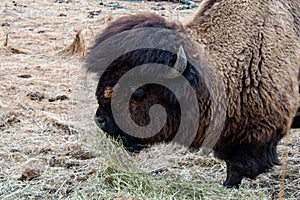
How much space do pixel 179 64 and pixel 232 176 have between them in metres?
1.06

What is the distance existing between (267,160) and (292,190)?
1.24 feet

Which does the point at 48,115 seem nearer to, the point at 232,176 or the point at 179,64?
the point at 232,176

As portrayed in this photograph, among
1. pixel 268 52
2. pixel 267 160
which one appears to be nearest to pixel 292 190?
pixel 267 160

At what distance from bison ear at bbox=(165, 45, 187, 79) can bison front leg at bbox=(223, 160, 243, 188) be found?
0.92m

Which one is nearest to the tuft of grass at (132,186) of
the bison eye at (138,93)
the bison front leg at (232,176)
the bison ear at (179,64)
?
the bison front leg at (232,176)

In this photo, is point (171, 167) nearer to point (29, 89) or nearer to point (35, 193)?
point (35, 193)

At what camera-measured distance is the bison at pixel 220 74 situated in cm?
337

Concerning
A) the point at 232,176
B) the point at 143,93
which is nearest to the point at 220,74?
the point at 143,93

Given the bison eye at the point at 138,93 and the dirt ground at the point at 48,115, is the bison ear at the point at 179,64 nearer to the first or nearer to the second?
the bison eye at the point at 138,93

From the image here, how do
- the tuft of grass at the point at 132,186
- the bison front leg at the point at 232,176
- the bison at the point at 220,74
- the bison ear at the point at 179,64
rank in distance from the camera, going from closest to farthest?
the bison ear at the point at 179,64
the bison at the point at 220,74
the tuft of grass at the point at 132,186
the bison front leg at the point at 232,176

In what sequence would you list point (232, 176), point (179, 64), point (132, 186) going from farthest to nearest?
point (232, 176), point (132, 186), point (179, 64)

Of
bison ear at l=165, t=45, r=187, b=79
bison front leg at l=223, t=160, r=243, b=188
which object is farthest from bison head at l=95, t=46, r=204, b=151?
bison front leg at l=223, t=160, r=243, b=188

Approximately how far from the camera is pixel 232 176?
3889 millimetres

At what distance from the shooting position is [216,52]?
3627 mm
